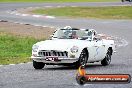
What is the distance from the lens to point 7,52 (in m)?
22.4

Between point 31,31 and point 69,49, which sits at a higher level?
point 69,49

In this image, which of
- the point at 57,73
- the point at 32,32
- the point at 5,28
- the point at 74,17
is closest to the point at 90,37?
the point at 57,73

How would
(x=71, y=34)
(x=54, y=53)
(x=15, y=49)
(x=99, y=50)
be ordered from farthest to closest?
1. (x=15, y=49)
2. (x=99, y=50)
3. (x=71, y=34)
4. (x=54, y=53)

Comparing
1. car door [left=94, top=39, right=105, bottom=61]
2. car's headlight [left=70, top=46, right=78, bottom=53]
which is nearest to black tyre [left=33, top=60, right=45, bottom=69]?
car's headlight [left=70, top=46, right=78, bottom=53]

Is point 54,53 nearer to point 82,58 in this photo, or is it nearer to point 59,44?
point 59,44

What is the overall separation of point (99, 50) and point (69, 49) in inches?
73.8

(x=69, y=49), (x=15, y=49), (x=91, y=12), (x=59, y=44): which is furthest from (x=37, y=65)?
(x=91, y=12)

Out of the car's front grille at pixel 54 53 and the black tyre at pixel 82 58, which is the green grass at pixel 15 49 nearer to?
the car's front grille at pixel 54 53

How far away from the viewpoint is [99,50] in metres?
17.3

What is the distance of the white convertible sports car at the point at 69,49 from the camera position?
51.2ft

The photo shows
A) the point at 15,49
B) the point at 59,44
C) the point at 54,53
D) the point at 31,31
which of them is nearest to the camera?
the point at 54,53

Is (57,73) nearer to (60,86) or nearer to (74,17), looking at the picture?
(60,86)

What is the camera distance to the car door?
17.1m

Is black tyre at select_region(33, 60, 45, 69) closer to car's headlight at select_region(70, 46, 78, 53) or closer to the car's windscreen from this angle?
car's headlight at select_region(70, 46, 78, 53)
